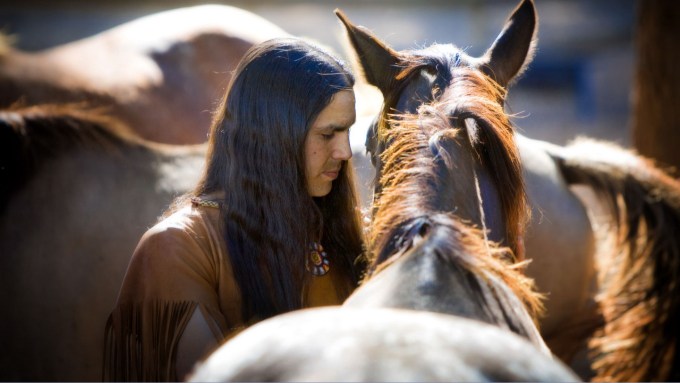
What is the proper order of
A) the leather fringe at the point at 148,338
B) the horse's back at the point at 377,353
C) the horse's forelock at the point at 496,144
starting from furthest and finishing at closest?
the horse's forelock at the point at 496,144 < the leather fringe at the point at 148,338 < the horse's back at the point at 377,353

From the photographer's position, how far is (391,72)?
Answer: 6.37ft

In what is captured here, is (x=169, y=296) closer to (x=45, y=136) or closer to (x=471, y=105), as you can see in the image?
(x=471, y=105)

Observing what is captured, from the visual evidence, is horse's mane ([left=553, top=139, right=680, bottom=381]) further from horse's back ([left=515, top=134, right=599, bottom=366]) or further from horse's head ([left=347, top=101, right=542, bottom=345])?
horse's head ([left=347, top=101, right=542, bottom=345])

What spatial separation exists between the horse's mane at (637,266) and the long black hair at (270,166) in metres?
1.72

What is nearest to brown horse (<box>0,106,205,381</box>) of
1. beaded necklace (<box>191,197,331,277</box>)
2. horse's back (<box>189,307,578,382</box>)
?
beaded necklace (<box>191,197,331,277</box>)

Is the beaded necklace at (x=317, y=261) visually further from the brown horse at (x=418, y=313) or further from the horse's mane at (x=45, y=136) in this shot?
the horse's mane at (x=45, y=136)

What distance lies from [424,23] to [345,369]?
7924 mm

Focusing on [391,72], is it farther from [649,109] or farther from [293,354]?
[649,109]

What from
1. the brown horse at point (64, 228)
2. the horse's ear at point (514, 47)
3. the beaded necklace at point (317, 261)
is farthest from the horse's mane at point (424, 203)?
the brown horse at point (64, 228)

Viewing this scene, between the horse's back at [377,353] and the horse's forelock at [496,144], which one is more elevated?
the horse's forelock at [496,144]

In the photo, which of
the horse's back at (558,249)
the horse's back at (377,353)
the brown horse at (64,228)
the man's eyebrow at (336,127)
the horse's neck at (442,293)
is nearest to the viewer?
the horse's back at (377,353)

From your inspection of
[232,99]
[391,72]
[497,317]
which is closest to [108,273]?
[232,99]

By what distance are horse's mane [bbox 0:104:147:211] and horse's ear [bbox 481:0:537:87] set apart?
1411 mm

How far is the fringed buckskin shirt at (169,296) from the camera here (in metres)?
1.54
